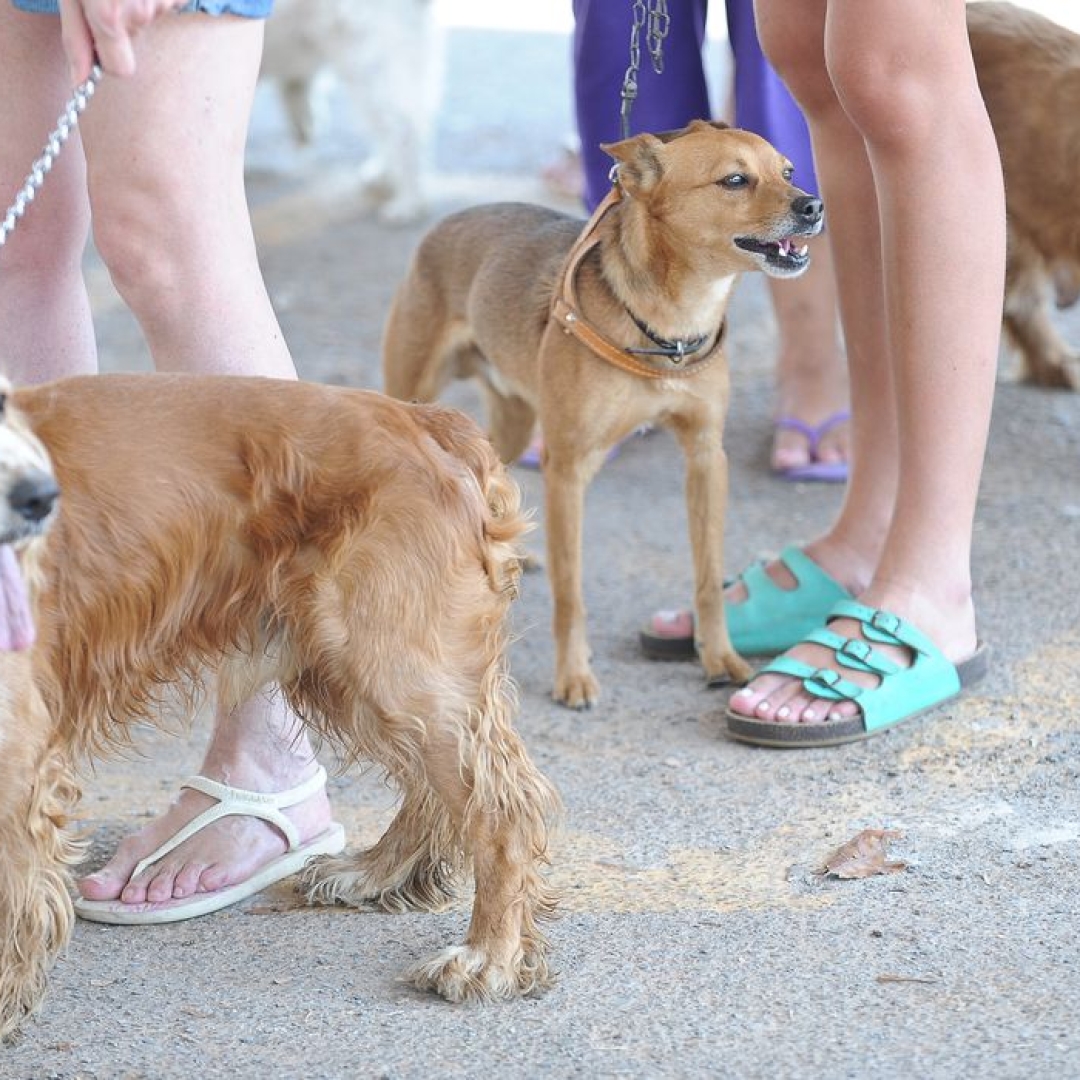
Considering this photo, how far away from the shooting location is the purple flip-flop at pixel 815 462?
5152 mm

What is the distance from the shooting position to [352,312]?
6.95m

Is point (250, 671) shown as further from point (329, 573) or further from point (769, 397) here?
point (769, 397)

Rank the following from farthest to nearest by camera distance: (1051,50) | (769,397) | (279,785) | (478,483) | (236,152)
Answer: (769,397)
(1051,50)
(279,785)
(236,152)
(478,483)

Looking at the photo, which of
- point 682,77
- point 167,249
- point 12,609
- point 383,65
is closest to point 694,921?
point 12,609

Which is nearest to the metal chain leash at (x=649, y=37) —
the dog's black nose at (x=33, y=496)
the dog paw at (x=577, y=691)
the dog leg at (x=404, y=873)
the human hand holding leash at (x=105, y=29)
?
the dog paw at (x=577, y=691)

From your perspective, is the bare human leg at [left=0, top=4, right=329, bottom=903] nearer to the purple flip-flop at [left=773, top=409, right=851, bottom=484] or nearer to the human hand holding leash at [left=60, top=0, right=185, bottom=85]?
the human hand holding leash at [left=60, top=0, right=185, bottom=85]

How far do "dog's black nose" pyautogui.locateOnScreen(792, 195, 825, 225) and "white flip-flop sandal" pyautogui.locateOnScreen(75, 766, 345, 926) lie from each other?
1644mm

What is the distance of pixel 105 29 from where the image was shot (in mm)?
2420

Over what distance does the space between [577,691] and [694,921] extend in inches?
Result: 44.2

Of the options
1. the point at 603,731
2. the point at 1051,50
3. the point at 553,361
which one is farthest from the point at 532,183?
the point at 603,731

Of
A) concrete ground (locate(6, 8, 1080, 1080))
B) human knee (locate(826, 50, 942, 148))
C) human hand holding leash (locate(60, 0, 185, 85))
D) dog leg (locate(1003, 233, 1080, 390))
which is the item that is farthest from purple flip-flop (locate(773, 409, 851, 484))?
human hand holding leash (locate(60, 0, 185, 85))

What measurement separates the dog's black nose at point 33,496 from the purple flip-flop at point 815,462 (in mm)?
3328

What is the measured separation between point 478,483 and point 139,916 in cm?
94

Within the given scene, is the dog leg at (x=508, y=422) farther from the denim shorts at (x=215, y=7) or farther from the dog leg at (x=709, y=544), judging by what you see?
the denim shorts at (x=215, y=7)
